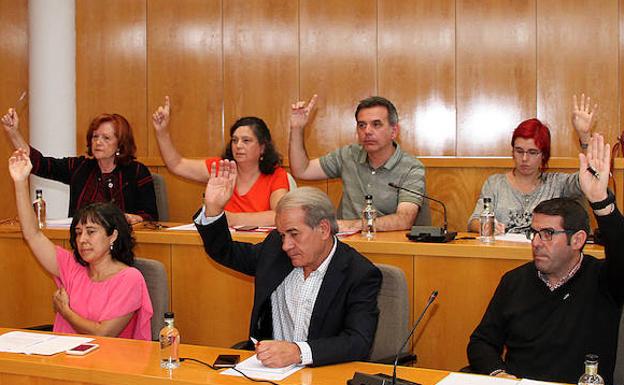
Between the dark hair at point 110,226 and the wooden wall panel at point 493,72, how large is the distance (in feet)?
10.0

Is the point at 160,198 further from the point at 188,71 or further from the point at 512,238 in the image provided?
the point at 512,238

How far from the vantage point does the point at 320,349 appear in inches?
100

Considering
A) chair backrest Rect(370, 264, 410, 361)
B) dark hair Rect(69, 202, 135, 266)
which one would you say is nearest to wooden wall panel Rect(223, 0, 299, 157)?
dark hair Rect(69, 202, 135, 266)

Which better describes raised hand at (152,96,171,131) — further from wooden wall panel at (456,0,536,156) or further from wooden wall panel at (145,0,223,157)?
wooden wall panel at (456,0,536,156)

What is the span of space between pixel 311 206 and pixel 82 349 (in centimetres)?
92

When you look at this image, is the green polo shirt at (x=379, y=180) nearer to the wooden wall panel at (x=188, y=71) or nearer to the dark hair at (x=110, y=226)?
the dark hair at (x=110, y=226)

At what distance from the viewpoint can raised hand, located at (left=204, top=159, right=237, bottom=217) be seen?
306 centimetres

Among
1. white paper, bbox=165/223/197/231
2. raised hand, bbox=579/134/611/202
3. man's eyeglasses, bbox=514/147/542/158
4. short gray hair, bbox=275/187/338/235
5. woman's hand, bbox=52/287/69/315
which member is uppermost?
man's eyeglasses, bbox=514/147/542/158

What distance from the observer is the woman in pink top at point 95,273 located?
10.8 ft

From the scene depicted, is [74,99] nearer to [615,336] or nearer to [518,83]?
[518,83]

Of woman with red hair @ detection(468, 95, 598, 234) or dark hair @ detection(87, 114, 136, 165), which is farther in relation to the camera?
dark hair @ detection(87, 114, 136, 165)

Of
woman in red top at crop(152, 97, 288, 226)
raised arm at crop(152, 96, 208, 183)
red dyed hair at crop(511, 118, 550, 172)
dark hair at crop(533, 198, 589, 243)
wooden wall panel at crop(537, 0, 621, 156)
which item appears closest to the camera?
dark hair at crop(533, 198, 589, 243)

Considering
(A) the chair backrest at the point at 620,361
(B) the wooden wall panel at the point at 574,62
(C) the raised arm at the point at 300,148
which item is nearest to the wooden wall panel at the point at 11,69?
(C) the raised arm at the point at 300,148

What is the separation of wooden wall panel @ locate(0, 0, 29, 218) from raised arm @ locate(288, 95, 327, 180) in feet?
9.31
